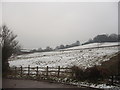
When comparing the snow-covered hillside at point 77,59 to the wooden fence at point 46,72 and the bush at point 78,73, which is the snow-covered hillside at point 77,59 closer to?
the wooden fence at point 46,72

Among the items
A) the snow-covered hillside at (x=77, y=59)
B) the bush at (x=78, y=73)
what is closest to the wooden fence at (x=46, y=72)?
the bush at (x=78, y=73)

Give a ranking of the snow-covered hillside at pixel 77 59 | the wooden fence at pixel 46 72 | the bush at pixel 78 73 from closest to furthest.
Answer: the bush at pixel 78 73 < the wooden fence at pixel 46 72 < the snow-covered hillside at pixel 77 59

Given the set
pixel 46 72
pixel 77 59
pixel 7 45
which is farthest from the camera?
pixel 77 59

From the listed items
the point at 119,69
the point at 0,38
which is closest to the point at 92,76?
the point at 119,69

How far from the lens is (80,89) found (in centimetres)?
1483

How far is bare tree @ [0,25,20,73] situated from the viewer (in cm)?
2868

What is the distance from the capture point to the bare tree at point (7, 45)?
1129 inches

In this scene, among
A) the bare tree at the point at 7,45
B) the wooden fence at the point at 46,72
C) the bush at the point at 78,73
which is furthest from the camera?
the bare tree at the point at 7,45

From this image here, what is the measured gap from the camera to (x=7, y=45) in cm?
3303

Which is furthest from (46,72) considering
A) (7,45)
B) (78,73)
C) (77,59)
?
(77,59)

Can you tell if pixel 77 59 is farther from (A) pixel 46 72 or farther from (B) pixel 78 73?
(B) pixel 78 73

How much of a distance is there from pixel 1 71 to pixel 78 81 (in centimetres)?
1081

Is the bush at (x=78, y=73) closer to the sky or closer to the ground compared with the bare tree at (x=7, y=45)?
closer to the ground

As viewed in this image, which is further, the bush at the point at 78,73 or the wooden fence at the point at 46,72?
the wooden fence at the point at 46,72
